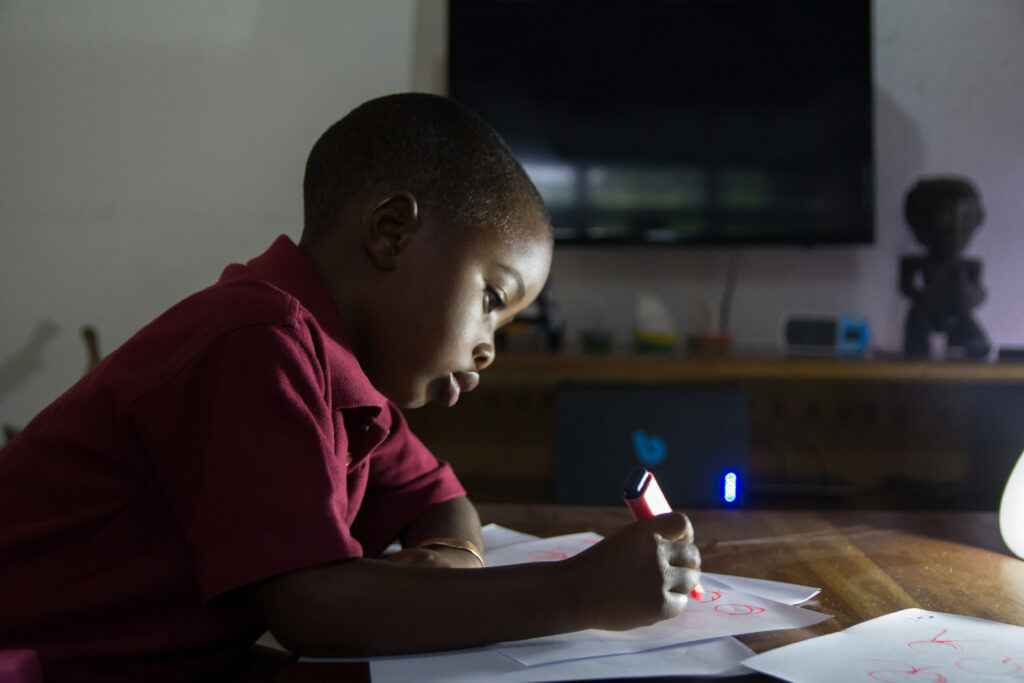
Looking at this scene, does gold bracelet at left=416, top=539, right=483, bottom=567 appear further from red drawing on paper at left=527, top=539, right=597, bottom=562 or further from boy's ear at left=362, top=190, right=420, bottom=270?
boy's ear at left=362, top=190, right=420, bottom=270

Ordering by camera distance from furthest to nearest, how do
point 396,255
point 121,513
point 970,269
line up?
point 970,269, point 396,255, point 121,513

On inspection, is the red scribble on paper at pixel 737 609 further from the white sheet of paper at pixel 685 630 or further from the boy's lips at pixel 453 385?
the boy's lips at pixel 453 385

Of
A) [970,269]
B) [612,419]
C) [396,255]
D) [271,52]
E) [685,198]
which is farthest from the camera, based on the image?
[271,52]

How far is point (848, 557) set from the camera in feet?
2.10

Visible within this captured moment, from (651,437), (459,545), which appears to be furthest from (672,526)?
(651,437)

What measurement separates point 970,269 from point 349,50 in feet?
5.20

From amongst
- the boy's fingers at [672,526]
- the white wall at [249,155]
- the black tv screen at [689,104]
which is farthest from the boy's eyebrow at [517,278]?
the white wall at [249,155]

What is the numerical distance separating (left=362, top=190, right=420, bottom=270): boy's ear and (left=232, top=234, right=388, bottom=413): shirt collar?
52 millimetres

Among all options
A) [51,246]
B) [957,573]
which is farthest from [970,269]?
[51,246]

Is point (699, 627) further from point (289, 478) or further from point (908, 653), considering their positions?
point (289, 478)

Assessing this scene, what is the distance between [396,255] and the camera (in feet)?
2.07

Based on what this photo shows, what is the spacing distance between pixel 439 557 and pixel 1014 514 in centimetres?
45

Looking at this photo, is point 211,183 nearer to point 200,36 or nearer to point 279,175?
point 279,175

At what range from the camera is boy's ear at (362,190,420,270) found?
630 millimetres
